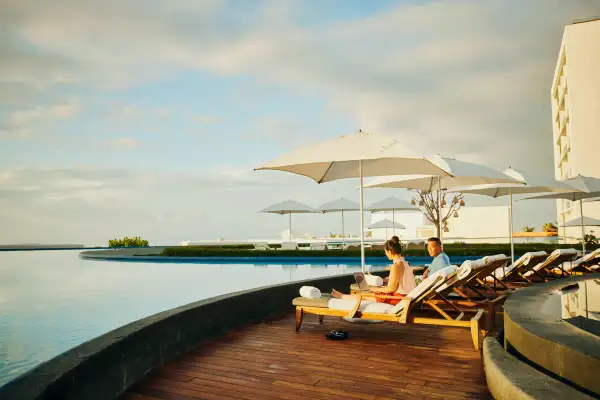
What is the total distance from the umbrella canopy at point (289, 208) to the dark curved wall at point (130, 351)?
17829mm

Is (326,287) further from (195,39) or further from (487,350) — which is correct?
(195,39)

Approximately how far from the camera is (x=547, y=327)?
3.50 metres

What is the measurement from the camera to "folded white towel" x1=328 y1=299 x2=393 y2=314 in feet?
16.6

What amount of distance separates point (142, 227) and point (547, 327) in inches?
1284

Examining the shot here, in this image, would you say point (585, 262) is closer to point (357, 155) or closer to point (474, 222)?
point (357, 155)

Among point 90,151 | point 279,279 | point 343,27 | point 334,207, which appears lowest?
point 279,279

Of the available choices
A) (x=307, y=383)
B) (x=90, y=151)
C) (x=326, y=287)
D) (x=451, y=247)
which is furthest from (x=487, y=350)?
(x=90, y=151)

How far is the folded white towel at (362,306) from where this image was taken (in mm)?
5056

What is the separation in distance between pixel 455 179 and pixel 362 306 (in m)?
5.90

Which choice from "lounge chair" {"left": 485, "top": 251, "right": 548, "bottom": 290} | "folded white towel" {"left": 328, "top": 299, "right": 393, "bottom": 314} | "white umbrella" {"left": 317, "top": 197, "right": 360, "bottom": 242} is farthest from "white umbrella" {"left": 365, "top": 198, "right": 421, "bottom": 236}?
"folded white towel" {"left": 328, "top": 299, "right": 393, "bottom": 314}

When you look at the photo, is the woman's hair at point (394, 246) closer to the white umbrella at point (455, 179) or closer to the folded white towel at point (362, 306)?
the folded white towel at point (362, 306)

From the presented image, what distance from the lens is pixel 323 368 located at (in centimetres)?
404

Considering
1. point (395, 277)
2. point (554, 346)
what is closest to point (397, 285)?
point (395, 277)

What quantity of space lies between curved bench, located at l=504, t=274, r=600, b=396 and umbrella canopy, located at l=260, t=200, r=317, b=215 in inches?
784
